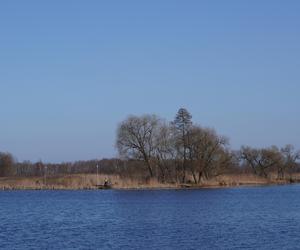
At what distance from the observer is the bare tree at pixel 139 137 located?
9719cm

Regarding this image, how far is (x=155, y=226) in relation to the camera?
1547 inches

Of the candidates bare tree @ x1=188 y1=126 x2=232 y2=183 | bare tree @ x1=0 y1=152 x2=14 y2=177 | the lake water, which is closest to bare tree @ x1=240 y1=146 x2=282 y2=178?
bare tree @ x1=188 y1=126 x2=232 y2=183

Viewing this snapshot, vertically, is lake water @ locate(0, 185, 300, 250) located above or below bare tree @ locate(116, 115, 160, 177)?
below

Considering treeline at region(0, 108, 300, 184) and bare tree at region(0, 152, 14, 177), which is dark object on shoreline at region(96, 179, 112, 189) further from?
bare tree at region(0, 152, 14, 177)

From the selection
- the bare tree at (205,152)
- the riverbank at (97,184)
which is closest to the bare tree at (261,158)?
the riverbank at (97,184)

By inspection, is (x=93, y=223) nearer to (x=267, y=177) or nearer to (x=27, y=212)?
(x=27, y=212)

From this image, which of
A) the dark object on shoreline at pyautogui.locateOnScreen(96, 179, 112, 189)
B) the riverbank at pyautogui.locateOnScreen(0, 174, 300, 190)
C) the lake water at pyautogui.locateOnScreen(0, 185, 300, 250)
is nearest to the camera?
the lake water at pyautogui.locateOnScreen(0, 185, 300, 250)

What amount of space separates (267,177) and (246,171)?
9574mm

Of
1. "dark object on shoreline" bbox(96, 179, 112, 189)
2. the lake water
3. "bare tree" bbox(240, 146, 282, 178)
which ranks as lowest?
the lake water

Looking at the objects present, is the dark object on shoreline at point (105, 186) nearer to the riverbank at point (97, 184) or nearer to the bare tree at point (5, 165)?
the riverbank at point (97, 184)

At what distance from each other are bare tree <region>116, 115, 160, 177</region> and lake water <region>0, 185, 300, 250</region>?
38325mm

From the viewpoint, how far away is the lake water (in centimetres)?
3117

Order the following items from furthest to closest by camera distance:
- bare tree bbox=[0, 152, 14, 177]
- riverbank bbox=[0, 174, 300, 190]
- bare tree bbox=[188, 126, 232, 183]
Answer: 1. bare tree bbox=[0, 152, 14, 177]
2. bare tree bbox=[188, 126, 232, 183]
3. riverbank bbox=[0, 174, 300, 190]

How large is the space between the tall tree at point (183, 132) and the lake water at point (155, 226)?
38.3m
